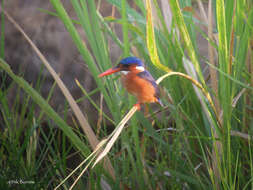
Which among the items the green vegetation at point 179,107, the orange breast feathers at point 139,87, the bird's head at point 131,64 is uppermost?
the bird's head at point 131,64

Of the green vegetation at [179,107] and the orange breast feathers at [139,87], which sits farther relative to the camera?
the green vegetation at [179,107]

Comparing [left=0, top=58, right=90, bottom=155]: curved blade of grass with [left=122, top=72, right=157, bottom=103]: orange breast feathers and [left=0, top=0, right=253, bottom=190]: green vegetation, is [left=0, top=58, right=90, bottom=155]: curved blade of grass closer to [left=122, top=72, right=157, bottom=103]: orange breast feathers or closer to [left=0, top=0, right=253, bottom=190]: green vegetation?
[left=0, top=0, right=253, bottom=190]: green vegetation

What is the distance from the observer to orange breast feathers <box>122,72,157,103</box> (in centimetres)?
53

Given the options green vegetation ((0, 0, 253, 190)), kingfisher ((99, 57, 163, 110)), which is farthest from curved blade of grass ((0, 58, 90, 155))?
kingfisher ((99, 57, 163, 110))

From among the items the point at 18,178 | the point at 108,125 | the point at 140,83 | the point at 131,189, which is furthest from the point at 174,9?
the point at 108,125

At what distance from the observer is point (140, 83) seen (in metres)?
0.53

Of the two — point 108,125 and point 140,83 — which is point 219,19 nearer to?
point 140,83

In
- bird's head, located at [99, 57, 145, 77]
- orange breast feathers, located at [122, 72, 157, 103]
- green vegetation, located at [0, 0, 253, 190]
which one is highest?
bird's head, located at [99, 57, 145, 77]

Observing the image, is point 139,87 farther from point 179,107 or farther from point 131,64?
point 179,107

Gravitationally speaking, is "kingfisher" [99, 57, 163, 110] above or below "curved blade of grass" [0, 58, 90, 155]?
above

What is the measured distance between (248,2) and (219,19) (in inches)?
14.3

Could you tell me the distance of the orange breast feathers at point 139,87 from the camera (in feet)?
1.74

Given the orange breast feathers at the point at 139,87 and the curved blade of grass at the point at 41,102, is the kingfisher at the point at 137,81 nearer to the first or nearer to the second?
the orange breast feathers at the point at 139,87

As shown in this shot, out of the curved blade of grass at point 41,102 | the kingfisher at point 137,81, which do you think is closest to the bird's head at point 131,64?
the kingfisher at point 137,81
